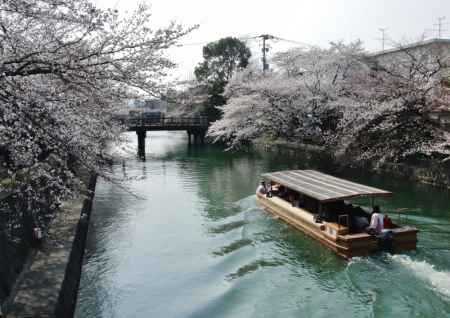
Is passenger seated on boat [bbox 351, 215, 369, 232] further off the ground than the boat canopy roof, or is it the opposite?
the boat canopy roof

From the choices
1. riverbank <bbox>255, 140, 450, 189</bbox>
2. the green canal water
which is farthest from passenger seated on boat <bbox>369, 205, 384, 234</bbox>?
riverbank <bbox>255, 140, 450, 189</bbox>

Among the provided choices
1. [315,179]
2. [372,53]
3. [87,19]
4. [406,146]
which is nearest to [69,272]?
[87,19]

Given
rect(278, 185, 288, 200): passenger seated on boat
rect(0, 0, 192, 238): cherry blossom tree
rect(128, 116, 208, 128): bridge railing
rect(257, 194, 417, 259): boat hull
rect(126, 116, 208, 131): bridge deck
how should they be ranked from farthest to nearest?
rect(128, 116, 208, 128): bridge railing, rect(126, 116, 208, 131): bridge deck, rect(278, 185, 288, 200): passenger seated on boat, rect(257, 194, 417, 259): boat hull, rect(0, 0, 192, 238): cherry blossom tree

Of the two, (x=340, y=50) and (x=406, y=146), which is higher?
(x=340, y=50)

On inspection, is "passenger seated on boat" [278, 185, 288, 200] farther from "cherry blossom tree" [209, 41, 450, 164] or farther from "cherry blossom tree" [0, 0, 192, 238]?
"cherry blossom tree" [0, 0, 192, 238]

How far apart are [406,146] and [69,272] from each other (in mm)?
18361

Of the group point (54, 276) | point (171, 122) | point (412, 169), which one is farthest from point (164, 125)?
point (54, 276)

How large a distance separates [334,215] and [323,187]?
1138mm

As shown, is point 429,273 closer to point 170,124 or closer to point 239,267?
point 239,267

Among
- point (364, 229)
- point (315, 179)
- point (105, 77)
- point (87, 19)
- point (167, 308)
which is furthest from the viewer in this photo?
point (315, 179)

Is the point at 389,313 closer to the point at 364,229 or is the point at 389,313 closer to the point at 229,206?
the point at 364,229

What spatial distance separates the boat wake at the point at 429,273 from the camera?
9602 millimetres

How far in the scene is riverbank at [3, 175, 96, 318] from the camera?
7.59 m

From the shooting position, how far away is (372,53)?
3550 centimetres
